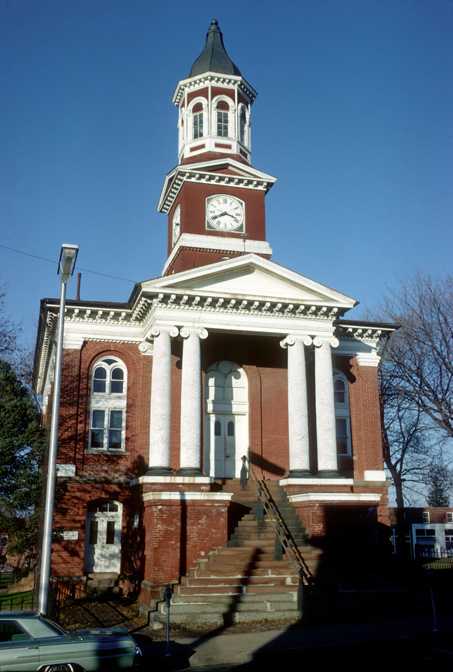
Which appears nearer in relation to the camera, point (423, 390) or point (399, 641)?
point (399, 641)

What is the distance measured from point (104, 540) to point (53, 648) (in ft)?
51.3

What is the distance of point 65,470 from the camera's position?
26016 mm

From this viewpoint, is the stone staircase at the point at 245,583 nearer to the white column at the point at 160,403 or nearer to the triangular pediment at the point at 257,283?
the white column at the point at 160,403

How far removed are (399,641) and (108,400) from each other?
15.2m

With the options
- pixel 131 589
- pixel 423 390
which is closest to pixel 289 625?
pixel 131 589

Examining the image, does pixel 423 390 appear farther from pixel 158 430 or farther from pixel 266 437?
pixel 158 430

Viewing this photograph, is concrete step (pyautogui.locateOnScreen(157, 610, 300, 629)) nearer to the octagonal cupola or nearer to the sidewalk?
the sidewalk

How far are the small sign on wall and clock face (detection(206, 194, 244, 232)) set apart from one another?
38.0 feet

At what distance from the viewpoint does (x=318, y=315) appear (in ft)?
88.5

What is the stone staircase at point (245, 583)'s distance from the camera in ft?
61.3

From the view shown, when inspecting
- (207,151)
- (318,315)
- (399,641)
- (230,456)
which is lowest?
(399,641)

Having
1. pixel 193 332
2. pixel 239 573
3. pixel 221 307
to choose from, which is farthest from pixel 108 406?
pixel 239 573

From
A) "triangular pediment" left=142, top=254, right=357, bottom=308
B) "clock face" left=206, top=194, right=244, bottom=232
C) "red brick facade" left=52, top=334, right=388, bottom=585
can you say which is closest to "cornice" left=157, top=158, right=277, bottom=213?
"clock face" left=206, top=194, right=244, bottom=232

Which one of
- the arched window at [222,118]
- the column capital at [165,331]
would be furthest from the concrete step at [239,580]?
the arched window at [222,118]
